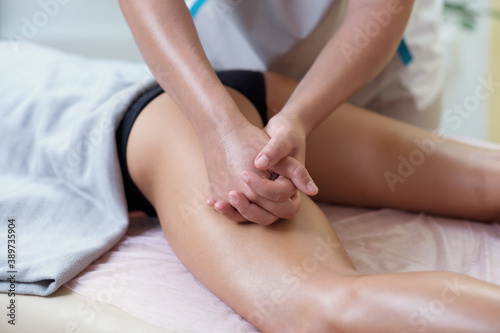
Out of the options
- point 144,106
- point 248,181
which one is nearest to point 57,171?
point 144,106

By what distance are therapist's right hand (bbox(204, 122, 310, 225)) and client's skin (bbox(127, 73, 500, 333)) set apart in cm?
3

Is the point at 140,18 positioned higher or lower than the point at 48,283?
higher

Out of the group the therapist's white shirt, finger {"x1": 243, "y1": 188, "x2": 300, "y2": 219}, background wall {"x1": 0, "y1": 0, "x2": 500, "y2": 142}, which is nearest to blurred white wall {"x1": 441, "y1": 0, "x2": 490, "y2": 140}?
background wall {"x1": 0, "y1": 0, "x2": 500, "y2": 142}

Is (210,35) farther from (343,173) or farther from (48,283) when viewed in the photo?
(48,283)

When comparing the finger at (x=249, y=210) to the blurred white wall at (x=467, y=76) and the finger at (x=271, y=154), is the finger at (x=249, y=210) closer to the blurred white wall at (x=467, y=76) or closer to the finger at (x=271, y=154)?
the finger at (x=271, y=154)

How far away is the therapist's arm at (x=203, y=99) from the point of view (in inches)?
33.6

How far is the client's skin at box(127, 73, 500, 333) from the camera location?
0.70 m

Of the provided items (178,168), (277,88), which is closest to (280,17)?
(277,88)

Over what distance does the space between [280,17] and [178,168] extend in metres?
0.43

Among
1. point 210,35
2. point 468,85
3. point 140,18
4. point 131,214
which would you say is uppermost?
point 140,18

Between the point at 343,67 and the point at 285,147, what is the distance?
227 millimetres

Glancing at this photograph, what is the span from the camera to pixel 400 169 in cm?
112

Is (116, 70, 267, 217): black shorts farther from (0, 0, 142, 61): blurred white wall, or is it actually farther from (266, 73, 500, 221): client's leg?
(0, 0, 142, 61): blurred white wall

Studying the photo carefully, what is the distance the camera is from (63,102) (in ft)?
3.84
